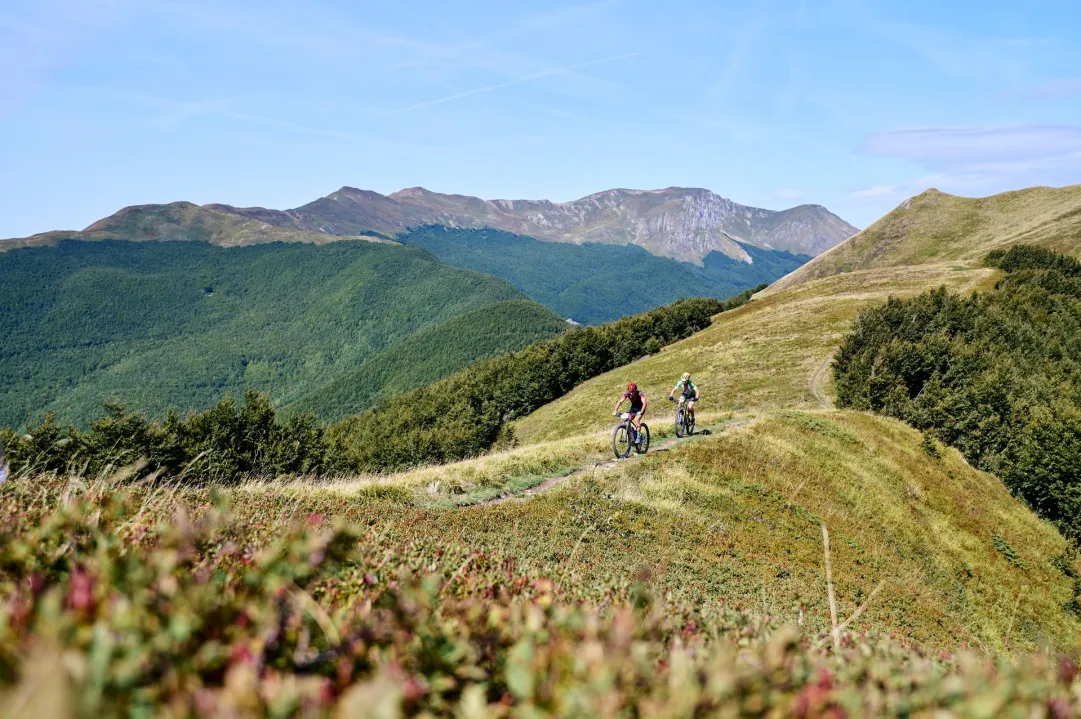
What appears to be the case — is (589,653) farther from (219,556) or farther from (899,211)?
(899,211)

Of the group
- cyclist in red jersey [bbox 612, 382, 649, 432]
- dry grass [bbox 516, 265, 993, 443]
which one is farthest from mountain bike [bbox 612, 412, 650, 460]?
dry grass [bbox 516, 265, 993, 443]

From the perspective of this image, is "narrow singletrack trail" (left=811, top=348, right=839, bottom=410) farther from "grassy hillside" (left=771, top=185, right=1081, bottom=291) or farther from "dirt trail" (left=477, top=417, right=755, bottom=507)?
"grassy hillside" (left=771, top=185, right=1081, bottom=291)

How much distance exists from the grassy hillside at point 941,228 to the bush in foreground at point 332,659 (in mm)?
155991

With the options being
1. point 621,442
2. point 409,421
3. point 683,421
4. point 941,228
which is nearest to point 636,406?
point 621,442

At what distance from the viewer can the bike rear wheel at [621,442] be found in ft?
71.5

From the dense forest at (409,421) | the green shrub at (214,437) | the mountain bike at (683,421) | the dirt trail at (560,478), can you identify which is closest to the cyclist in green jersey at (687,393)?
the mountain bike at (683,421)

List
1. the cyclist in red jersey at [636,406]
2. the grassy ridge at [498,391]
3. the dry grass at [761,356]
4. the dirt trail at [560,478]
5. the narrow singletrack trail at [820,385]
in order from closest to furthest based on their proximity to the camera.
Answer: the dirt trail at [560,478] → the cyclist in red jersey at [636,406] → the narrow singletrack trail at [820,385] → the dry grass at [761,356] → the grassy ridge at [498,391]

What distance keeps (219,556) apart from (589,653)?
9.57ft

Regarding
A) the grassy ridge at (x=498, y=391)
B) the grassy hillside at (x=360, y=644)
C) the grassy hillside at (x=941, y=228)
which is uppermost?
the grassy hillside at (x=941, y=228)

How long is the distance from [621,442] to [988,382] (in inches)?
1673

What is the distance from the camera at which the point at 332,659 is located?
8.09 ft

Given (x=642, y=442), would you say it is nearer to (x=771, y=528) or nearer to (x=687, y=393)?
(x=687, y=393)

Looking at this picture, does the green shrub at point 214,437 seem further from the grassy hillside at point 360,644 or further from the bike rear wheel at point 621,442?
the grassy hillside at point 360,644

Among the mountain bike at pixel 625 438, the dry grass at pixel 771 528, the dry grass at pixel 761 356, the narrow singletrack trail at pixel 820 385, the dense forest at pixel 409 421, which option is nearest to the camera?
the dry grass at pixel 771 528
